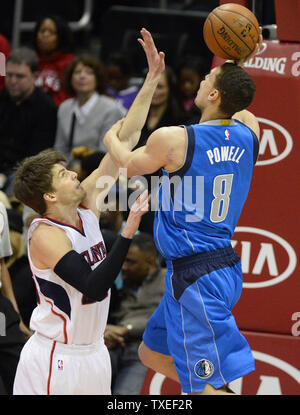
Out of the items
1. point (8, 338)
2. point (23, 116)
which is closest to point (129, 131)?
point (8, 338)

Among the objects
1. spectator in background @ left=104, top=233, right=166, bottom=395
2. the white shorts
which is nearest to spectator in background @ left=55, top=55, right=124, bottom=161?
spectator in background @ left=104, top=233, right=166, bottom=395

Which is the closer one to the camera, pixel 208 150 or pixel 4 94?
pixel 208 150

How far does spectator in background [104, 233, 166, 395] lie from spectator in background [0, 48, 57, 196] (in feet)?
6.09

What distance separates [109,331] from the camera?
18.0ft

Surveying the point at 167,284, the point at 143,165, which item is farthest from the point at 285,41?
the point at 167,284

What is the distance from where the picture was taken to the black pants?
488 centimetres

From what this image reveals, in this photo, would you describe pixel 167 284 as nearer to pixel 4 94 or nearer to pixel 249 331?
pixel 249 331

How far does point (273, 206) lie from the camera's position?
4.89 metres

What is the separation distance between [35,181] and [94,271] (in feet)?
1.91

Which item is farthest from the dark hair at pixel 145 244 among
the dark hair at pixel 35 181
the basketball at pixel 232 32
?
the basketball at pixel 232 32

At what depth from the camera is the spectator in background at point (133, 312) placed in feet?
17.8

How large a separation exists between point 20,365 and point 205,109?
1.61 metres

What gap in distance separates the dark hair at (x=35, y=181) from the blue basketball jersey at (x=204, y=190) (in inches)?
23.0

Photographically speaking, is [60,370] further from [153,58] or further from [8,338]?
[153,58]
